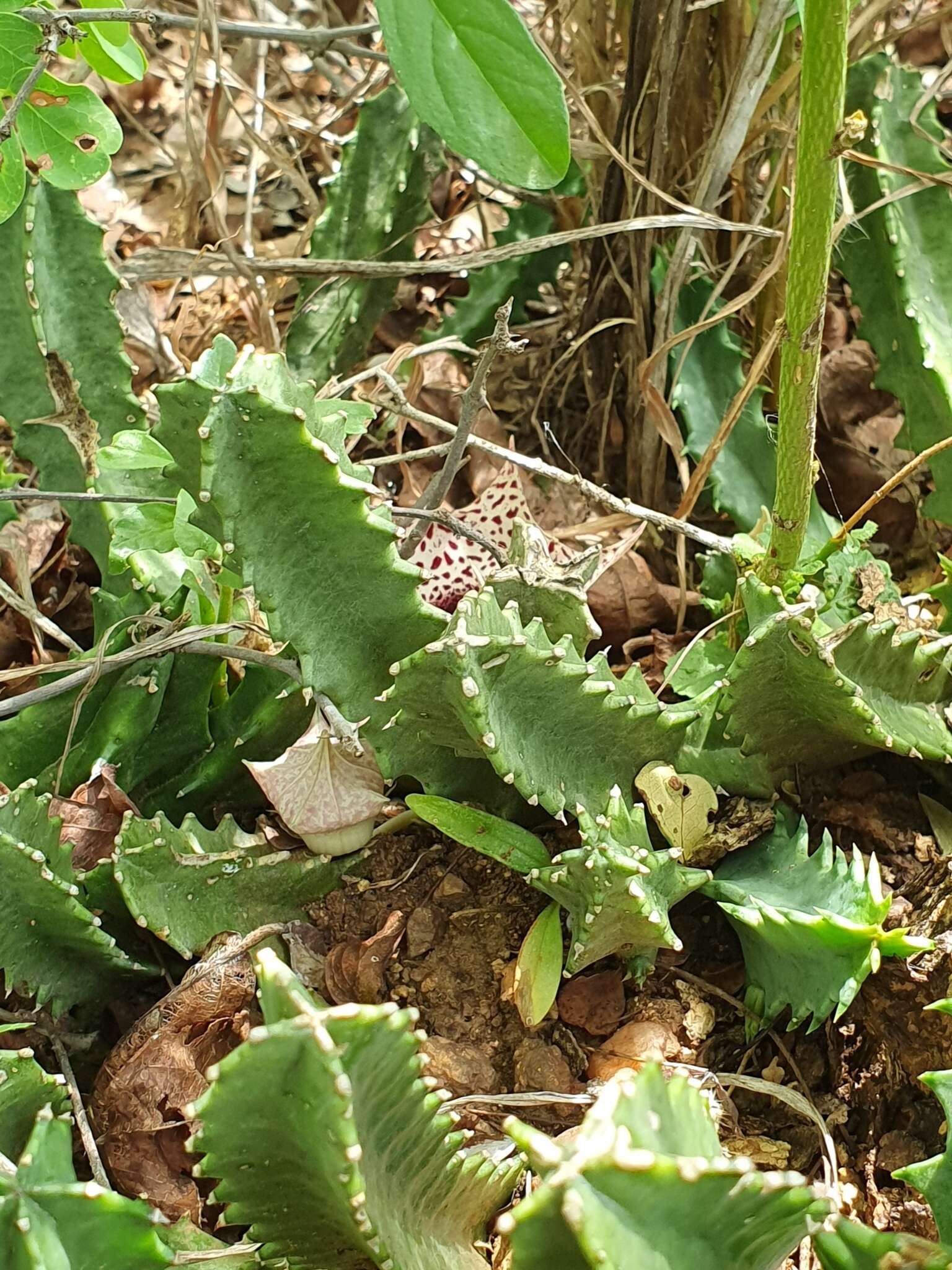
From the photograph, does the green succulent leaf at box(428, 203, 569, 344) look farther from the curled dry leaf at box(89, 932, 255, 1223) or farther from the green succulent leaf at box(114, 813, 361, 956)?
the curled dry leaf at box(89, 932, 255, 1223)

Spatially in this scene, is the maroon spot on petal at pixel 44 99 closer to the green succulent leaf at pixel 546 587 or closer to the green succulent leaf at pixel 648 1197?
the green succulent leaf at pixel 546 587

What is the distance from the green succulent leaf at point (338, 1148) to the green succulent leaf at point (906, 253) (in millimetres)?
897

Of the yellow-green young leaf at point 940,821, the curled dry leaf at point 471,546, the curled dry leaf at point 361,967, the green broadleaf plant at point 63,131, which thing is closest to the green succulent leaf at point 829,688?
the yellow-green young leaf at point 940,821

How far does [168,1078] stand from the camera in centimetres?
97

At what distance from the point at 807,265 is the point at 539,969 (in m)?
0.61

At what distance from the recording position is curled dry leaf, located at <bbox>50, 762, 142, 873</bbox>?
105cm

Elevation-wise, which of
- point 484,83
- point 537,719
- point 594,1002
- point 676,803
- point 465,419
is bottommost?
point 594,1002

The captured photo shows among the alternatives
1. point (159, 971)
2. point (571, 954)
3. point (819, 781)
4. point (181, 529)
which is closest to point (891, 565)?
point (819, 781)

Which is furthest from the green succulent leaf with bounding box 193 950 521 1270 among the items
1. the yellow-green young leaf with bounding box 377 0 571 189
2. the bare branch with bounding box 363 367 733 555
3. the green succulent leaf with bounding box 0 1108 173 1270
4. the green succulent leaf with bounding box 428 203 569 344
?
the green succulent leaf with bounding box 428 203 569 344

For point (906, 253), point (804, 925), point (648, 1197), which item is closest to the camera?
point (648, 1197)

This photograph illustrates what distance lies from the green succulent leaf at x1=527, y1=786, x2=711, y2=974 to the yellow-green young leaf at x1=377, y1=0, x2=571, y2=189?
480mm

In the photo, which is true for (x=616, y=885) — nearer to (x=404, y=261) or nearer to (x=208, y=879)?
(x=208, y=879)

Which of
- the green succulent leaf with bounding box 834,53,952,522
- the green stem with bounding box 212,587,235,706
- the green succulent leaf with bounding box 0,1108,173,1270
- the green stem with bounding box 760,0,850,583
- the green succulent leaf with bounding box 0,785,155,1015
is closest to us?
the green succulent leaf with bounding box 0,1108,173,1270

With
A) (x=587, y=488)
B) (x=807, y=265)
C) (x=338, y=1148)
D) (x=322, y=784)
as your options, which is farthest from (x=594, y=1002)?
(x=807, y=265)
